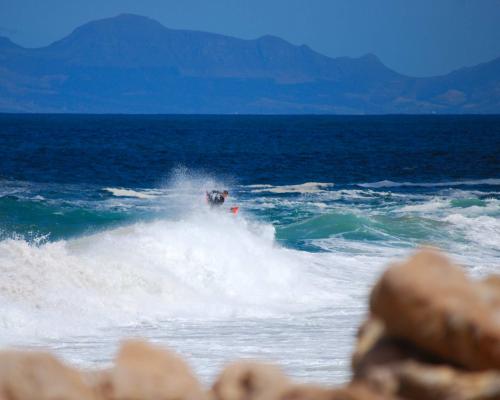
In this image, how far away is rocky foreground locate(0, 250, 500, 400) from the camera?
4.95 meters

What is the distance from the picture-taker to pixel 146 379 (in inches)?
215

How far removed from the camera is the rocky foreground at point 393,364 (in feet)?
16.3

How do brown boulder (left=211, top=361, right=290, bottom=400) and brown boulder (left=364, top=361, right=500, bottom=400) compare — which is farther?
brown boulder (left=211, top=361, right=290, bottom=400)

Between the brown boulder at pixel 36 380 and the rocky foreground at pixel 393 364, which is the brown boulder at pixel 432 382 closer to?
the rocky foreground at pixel 393 364

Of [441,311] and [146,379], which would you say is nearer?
[441,311]

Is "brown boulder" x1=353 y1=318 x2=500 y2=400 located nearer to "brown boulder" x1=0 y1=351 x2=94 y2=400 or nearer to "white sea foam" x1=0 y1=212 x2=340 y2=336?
"brown boulder" x1=0 y1=351 x2=94 y2=400

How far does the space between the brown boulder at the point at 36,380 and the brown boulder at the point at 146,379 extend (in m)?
0.14

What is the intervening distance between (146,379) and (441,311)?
64.1 inches

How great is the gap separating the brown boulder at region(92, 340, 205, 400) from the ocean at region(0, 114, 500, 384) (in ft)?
18.8

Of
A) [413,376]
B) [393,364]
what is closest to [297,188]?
[393,364]

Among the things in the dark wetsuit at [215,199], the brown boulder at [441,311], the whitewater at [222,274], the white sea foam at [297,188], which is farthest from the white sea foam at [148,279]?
the white sea foam at [297,188]

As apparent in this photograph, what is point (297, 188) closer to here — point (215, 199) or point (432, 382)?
point (215, 199)

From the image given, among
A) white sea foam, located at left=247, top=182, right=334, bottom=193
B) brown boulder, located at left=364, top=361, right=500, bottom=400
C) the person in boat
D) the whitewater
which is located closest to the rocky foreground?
brown boulder, located at left=364, top=361, right=500, bottom=400

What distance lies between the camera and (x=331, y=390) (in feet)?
16.4
